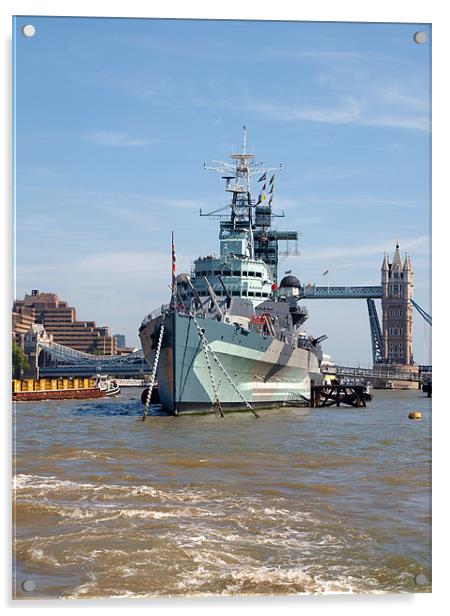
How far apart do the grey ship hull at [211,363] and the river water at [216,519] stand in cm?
805

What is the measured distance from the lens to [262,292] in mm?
37688

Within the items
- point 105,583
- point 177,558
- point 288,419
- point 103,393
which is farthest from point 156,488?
point 103,393

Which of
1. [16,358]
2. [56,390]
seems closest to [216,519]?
[16,358]

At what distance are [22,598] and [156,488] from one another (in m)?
4.88

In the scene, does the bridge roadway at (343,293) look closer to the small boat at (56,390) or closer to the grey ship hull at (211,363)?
the grey ship hull at (211,363)

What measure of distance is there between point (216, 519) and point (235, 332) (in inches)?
719

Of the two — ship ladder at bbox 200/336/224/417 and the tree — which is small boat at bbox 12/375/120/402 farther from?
ship ladder at bbox 200/336/224/417

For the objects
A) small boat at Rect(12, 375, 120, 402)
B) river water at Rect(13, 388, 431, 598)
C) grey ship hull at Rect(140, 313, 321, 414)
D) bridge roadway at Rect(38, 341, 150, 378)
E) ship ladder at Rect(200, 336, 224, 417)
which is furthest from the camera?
bridge roadway at Rect(38, 341, 150, 378)

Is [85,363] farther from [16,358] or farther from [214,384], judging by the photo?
[16,358]

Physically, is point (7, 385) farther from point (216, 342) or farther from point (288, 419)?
point (288, 419)

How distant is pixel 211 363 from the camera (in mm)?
27891

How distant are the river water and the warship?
438 cm

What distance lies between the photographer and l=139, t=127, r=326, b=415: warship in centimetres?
2720

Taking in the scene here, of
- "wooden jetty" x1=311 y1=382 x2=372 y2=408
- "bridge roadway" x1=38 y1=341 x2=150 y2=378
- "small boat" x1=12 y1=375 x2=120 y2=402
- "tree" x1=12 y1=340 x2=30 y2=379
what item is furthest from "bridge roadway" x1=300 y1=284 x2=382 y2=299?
"bridge roadway" x1=38 y1=341 x2=150 y2=378
